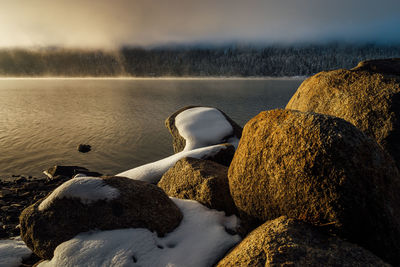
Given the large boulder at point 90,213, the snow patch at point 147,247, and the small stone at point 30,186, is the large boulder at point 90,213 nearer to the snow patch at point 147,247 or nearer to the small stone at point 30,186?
the snow patch at point 147,247

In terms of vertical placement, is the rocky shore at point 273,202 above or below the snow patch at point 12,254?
above

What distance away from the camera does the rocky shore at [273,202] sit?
3055 mm

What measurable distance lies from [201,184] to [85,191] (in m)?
2.57

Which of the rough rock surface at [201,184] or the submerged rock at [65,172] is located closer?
the rough rock surface at [201,184]

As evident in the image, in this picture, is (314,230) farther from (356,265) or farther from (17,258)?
(17,258)

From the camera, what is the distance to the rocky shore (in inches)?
120

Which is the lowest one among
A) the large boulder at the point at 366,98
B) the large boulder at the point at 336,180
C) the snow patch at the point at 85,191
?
the snow patch at the point at 85,191

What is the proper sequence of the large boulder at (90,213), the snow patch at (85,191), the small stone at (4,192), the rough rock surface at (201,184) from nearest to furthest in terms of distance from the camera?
the large boulder at (90,213)
the snow patch at (85,191)
the rough rock surface at (201,184)
the small stone at (4,192)

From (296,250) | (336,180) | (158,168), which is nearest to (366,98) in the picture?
(336,180)

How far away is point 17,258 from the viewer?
16.7 ft

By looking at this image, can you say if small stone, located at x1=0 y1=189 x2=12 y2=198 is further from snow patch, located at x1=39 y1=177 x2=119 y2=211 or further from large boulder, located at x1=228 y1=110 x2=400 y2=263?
large boulder, located at x1=228 y1=110 x2=400 y2=263

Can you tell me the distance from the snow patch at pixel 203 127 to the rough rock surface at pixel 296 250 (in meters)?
8.86

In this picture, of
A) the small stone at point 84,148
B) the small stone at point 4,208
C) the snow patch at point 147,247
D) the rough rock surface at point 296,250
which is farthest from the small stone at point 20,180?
the rough rock surface at point 296,250

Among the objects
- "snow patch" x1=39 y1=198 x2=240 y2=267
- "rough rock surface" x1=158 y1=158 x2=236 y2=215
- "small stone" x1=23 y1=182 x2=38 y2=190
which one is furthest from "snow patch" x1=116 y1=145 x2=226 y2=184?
"small stone" x1=23 y1=182 x2=38 y2=190
